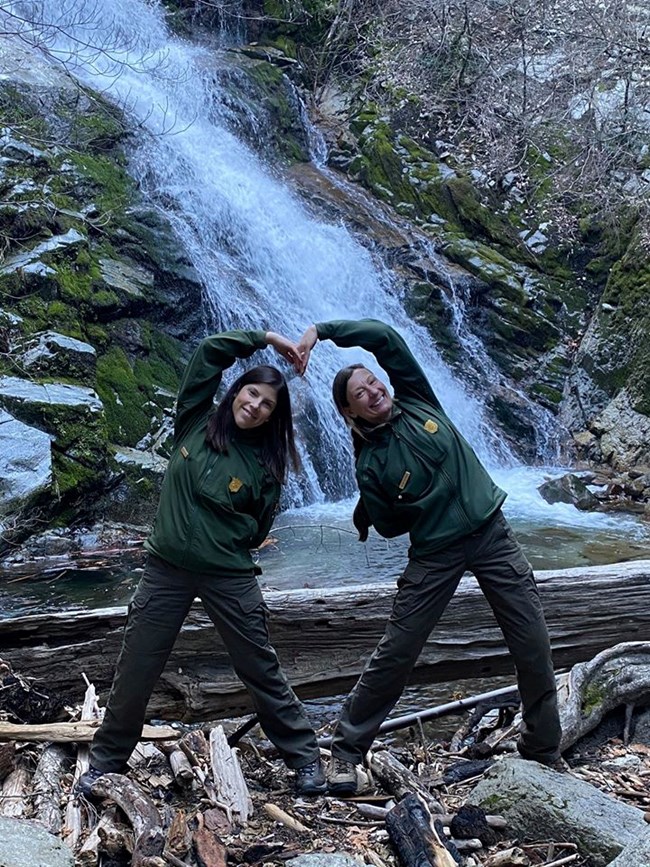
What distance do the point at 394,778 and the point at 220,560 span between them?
1.30 m

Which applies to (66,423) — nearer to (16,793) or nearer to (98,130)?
(16,793)

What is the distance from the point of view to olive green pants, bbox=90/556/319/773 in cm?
369

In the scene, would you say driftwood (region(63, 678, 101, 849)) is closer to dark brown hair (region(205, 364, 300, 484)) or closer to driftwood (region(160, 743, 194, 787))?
driftwood (region(160, 743, 194, 787))

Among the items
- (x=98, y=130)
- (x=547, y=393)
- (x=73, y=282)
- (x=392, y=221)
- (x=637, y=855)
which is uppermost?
(x=392, y=221)

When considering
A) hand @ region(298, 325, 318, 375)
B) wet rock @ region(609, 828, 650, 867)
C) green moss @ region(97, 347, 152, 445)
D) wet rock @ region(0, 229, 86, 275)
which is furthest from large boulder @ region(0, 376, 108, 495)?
wet rock @ region(609, 828, 650, 867)

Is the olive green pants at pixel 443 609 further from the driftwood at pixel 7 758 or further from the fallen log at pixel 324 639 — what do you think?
the driftwood at pixel 7 758

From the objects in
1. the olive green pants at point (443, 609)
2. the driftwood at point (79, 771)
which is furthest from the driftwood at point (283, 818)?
the driftwood at point (79, 771)

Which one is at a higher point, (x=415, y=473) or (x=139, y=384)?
(x=415, y=473)

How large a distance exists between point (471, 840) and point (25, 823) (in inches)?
65.9

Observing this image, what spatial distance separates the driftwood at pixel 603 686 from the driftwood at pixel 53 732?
7.73 feet

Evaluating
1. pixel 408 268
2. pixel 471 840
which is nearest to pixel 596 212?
pixel 408 268

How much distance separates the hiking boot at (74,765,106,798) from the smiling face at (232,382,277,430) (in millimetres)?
1620

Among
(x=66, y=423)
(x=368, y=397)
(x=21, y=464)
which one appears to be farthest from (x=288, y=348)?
(x=66, y=423)

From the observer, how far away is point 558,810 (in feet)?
10.7
